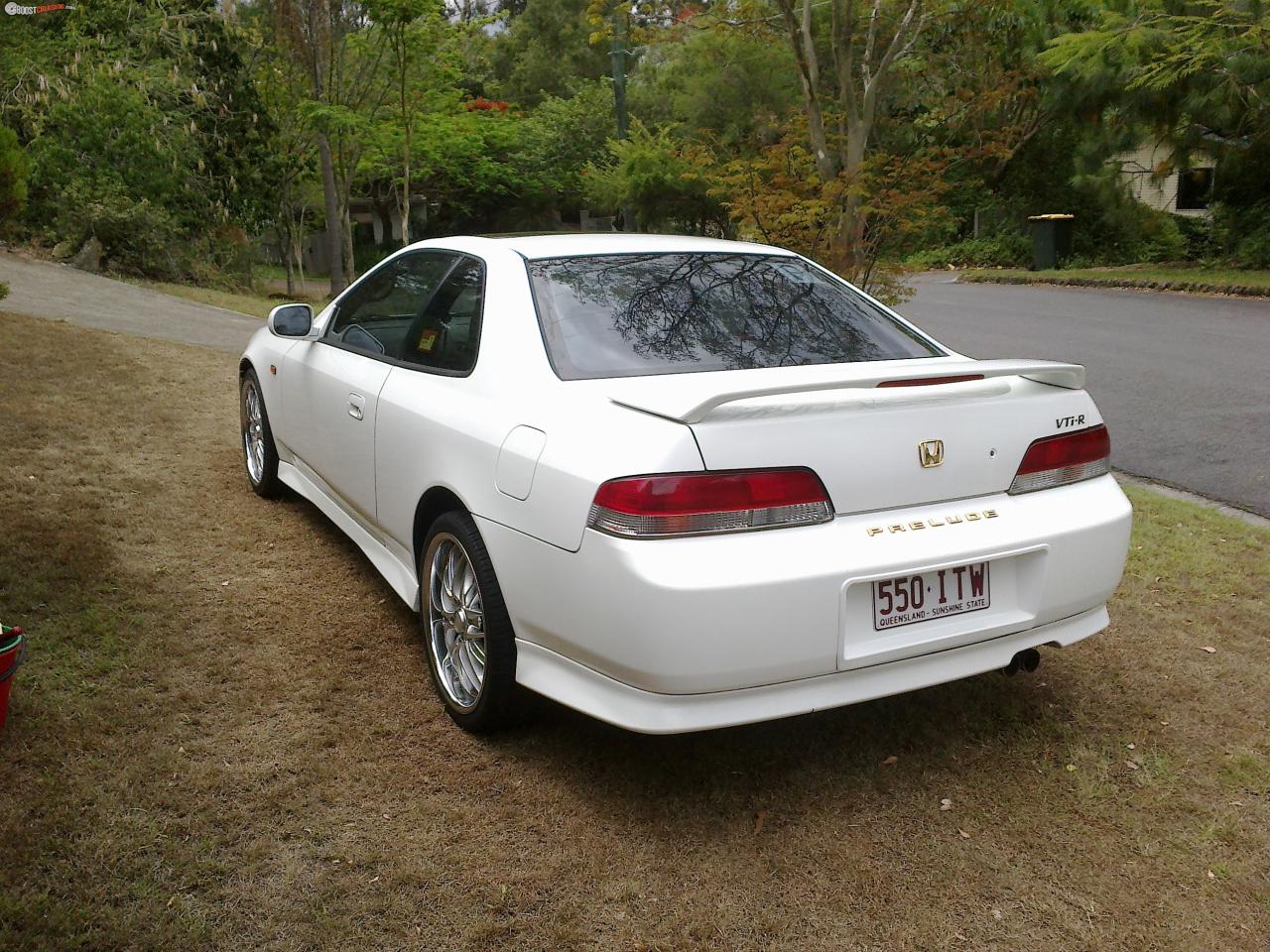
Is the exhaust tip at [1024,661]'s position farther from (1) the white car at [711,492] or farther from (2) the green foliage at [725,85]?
(2) the green foliage at [725,85]

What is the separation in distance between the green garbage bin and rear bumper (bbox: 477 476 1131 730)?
969 inches

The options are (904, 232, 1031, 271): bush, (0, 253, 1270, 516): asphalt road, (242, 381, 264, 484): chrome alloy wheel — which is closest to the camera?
(242, 381, 264, 484): chrome alloy wheel

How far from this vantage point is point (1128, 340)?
42.9 feet

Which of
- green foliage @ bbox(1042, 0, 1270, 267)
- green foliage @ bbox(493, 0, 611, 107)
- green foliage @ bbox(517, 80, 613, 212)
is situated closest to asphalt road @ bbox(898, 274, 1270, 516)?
green foliage @ bbox(1042, 0, 1270, 267)

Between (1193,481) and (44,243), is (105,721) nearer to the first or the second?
(1193,481)

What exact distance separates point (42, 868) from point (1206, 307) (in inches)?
662

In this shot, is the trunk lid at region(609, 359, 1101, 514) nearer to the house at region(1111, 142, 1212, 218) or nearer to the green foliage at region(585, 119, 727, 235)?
the house at region(1111, 142, 1212, 218)

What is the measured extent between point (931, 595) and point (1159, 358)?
31.7ft

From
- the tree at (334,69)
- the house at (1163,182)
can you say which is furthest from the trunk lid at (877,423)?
the house at (1163,182)

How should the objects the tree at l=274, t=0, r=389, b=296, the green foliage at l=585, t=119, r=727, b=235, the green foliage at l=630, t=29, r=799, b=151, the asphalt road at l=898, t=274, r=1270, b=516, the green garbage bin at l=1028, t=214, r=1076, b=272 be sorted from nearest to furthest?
the asphalt road at l=898, t=274, r=1270, b=516, the tree at l=274, t=0, r=389, b=296, the green garbage bin at l=1028, t=214, r=1076, b=272, the green foliage at l=585, t=119, r=727, b=235, the green foliage at l=630, t=29, r=799, b=151

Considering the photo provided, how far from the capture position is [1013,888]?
112 inches

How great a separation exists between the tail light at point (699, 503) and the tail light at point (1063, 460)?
0.78 meters

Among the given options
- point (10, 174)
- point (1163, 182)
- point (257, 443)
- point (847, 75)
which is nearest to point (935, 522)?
point (257, 443)

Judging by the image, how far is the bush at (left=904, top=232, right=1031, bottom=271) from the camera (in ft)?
93.4
